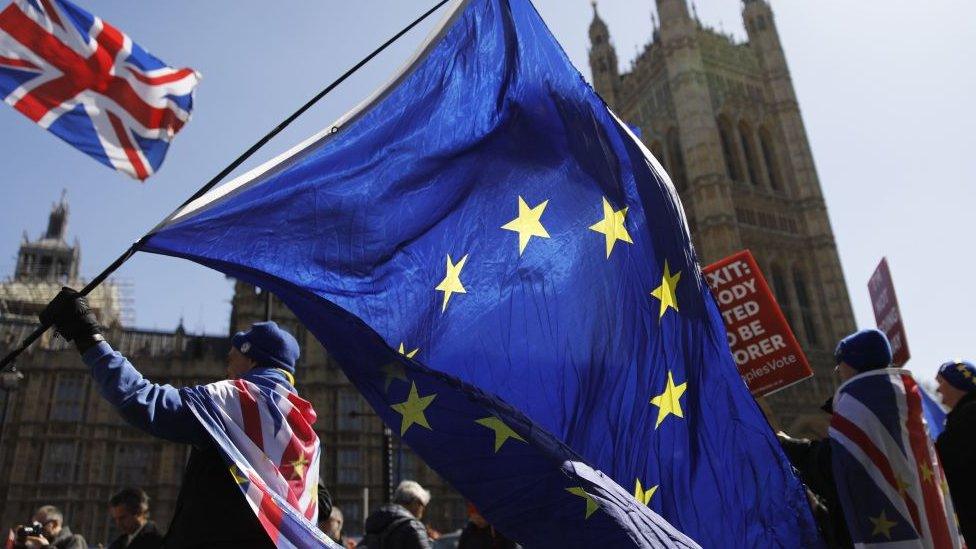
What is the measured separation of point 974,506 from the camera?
4.21 m

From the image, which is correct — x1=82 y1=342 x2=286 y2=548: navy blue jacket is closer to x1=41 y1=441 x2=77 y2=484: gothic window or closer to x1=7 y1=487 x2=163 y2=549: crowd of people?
x1=7 y1=487 x2=163 y2=549: crowd of people

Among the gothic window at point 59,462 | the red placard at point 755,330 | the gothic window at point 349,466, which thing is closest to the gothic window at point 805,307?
the gothic window at point 349,466

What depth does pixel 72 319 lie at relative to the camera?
2.66 m

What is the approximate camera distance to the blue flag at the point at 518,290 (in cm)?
300

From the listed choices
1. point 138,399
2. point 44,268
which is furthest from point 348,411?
point 44,268

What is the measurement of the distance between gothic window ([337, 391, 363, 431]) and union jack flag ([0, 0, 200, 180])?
2349cm

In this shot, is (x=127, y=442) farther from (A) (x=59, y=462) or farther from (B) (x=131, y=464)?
(A) (x=59, y=462)

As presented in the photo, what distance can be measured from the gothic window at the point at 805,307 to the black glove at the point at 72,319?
43.4 m

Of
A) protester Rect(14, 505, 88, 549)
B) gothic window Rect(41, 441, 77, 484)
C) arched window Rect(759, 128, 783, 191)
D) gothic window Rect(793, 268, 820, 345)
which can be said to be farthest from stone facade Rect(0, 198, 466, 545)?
arched window Rect(759, 128, 783, 191)

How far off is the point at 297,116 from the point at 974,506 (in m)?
4.02

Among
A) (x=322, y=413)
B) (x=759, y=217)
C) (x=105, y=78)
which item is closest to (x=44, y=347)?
(x=322, y=413)

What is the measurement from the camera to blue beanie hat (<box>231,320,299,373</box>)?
10.8 feet

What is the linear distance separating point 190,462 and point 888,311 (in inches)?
260

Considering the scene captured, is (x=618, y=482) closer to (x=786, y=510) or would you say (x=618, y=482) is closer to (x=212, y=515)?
(x=786, y=510)
